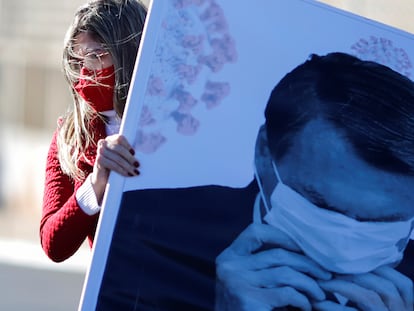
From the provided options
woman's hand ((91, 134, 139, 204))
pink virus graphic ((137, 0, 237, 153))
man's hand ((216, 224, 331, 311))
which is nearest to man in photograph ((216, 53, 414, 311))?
man's hand ((216, 224, 331, 311))

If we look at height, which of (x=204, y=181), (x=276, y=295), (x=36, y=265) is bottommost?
(x=36, y=265)

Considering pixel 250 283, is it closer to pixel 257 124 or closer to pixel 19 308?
pixel 257 124

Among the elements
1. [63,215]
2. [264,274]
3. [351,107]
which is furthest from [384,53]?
[63,215]

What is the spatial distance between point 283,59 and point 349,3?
1263mm

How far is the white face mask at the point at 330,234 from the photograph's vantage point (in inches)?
67.1

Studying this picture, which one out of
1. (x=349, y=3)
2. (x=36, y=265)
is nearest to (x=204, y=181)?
(x=349, y=3)

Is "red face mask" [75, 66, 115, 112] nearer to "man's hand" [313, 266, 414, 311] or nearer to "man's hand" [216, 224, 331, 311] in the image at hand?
"man's hand" [216, 224, 331, 311]

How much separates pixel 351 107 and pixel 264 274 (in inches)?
14.4

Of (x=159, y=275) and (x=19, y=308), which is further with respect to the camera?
(x=19, y=308)

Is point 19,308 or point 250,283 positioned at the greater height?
point 250,283

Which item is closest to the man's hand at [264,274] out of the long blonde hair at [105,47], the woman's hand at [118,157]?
the woman's hand at [118,157]

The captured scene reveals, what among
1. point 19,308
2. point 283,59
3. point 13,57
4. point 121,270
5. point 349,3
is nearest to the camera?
point 121,270

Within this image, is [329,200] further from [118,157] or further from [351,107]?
[118,157]

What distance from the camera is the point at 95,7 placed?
1842 mm
